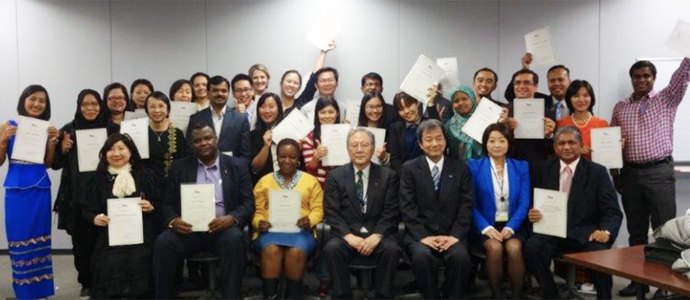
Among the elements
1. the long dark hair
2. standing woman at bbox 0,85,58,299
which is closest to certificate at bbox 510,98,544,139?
the long dark hair

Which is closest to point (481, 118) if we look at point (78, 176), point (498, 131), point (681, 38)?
point (498, 131)

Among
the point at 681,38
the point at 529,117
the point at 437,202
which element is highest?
the point at 681,38

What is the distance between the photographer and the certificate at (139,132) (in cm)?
420

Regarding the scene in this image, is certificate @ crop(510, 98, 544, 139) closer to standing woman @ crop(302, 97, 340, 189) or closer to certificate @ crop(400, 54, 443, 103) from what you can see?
certificate @ crop(400, 54, 443, 103)

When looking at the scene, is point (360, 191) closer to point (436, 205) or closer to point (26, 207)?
point (436, 205)

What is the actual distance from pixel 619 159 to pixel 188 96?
3.45 m

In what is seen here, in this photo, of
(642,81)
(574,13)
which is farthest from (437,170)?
(574,13)

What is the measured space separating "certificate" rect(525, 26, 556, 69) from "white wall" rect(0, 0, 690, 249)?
736mm

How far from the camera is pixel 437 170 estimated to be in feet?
13.8

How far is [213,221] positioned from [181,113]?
1096 mm

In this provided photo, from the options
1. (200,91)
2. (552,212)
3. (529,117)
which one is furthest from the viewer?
(200,91)

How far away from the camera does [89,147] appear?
423 cm

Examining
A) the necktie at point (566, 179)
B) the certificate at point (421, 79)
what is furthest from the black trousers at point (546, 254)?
the certificate at point (421, 79)

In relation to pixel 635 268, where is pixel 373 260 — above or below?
below
